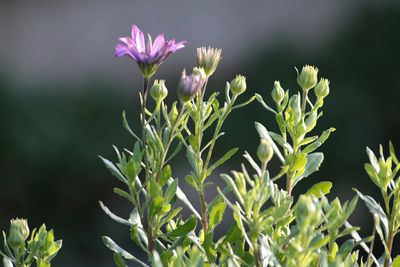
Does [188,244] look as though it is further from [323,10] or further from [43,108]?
[323,10]

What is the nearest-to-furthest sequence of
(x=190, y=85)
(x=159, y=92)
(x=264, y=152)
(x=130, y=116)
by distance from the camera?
(x=264, y=152) → (x=190, y=85) → (x=159, y=92) → (x=130, y=116)

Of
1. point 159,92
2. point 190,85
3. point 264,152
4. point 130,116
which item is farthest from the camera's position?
point 130,116

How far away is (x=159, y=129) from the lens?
1.03m

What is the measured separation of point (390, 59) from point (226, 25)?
1.28 m

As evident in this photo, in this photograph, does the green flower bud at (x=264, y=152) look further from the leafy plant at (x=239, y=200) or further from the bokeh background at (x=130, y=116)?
the bokeh background at (x=130, y=116)

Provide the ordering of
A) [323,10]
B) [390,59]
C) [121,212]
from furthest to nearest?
[323,10], [121,212], [390,59]

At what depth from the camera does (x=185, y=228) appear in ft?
3.18

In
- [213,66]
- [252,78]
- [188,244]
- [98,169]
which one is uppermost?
[213,66]

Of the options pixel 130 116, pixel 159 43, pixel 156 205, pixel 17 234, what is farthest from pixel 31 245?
pixel 130 116

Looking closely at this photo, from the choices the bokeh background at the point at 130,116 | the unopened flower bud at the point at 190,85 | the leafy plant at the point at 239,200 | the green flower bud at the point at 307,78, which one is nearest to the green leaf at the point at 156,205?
the leafy plant at the point at 239,200

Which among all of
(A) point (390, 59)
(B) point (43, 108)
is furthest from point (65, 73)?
(A) point (390, 59)

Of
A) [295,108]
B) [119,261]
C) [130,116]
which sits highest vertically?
[295,108]

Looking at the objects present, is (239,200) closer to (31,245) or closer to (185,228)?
(185,228)

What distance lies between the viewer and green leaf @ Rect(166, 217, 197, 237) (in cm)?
96
